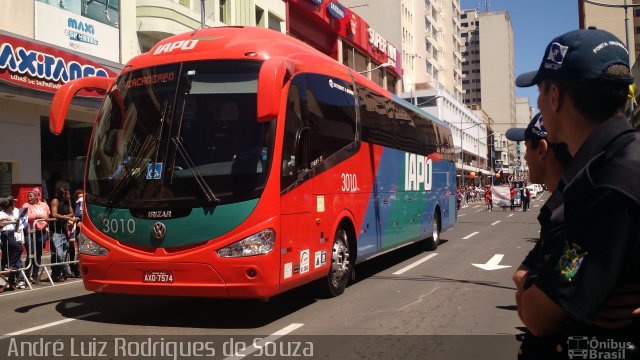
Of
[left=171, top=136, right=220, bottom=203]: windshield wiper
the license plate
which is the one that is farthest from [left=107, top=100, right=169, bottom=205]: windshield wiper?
the license plate

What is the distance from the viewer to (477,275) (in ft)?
36.8

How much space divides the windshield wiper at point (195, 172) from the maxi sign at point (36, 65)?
9811 millimetres

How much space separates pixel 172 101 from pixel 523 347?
606 centimetres

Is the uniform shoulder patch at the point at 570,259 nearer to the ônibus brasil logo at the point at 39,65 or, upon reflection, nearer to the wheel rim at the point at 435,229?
the wheel rim at the point at 435,229

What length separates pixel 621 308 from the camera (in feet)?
4.97

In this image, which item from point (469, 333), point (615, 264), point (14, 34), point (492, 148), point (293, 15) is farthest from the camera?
point (492, 148)

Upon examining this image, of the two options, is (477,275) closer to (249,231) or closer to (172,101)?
(249,231)

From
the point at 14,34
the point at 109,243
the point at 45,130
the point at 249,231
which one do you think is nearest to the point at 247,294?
the point at 249,231

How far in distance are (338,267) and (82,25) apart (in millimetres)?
14190

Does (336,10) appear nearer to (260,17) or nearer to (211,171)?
(260,17)

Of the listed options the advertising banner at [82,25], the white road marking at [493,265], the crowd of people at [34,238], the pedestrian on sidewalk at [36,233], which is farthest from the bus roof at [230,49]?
the advertising banner at [82,25]

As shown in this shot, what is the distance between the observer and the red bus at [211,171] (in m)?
6.68

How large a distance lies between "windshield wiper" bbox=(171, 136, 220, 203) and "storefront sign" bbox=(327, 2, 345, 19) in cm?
3673

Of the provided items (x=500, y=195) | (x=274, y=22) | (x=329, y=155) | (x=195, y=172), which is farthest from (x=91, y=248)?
(x=500, y=195)
